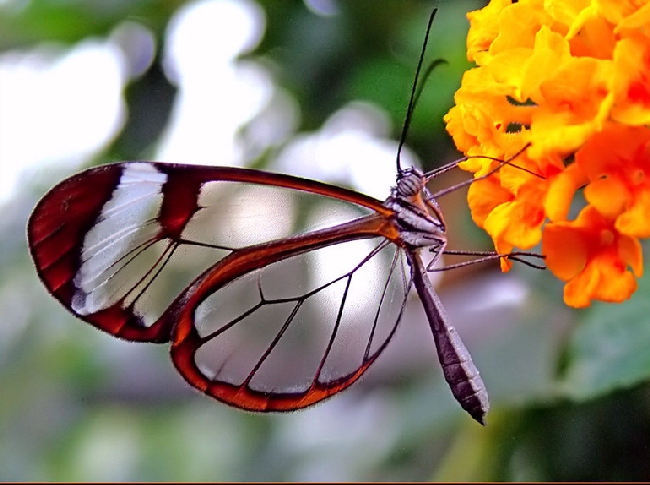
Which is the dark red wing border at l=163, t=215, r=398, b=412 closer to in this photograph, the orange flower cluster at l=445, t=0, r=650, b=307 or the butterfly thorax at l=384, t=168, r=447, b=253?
the butterfly thorax at l=384, t=168, r=447, b=253

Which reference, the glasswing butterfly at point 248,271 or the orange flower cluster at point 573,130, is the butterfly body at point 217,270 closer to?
the glasswing butterfly at point 248,271

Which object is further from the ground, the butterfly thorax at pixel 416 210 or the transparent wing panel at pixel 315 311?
the butterfly thorax at pixel 416 210

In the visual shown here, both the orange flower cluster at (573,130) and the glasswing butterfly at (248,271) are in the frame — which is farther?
the glasswing butterfly at (248,271)

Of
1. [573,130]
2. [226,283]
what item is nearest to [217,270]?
[226,283]

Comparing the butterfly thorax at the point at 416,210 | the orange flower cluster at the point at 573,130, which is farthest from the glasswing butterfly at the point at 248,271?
the orange flower cluster at the point at 573,130

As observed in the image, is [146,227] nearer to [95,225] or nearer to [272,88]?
[95,225]

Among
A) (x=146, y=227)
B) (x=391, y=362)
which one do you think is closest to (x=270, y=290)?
(x=146, y=227)

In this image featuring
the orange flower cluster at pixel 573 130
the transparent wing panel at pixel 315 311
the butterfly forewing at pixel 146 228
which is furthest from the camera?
→ the transparent wing panel at pixel 315 311

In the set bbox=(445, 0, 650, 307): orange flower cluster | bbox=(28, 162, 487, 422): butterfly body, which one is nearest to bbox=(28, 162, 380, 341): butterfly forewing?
bbox=(28, 162, 487, 422): butterfly body
